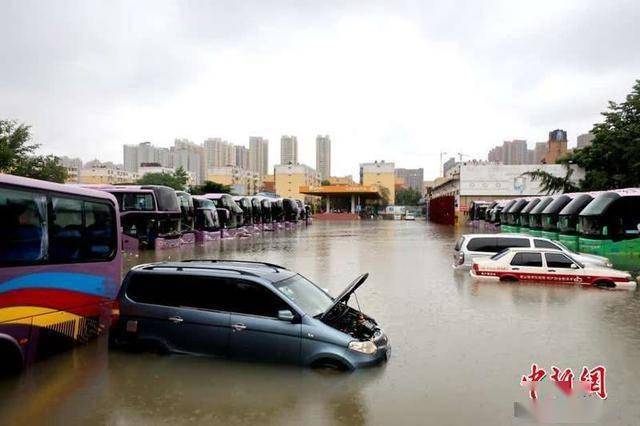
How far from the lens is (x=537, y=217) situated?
111ft

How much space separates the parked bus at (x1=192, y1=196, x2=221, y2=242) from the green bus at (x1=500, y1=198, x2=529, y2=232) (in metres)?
22.2

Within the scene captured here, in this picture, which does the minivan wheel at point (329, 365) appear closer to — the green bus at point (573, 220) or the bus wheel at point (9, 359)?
the bus wheel at point (9, 359)

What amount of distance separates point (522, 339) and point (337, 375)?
4.25 meters

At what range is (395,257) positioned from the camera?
25266 millimetres

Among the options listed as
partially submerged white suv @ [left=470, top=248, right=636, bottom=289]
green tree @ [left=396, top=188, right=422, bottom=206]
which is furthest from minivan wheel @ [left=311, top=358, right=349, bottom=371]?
green tree @ [left=396, top=188, right=422, bottom=206]

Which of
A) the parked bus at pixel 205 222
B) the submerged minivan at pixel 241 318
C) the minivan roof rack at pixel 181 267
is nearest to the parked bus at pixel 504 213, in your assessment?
the parked bus at pixel 205 222

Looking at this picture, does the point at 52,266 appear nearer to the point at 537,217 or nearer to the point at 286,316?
the point at 286,316

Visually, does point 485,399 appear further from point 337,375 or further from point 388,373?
point 337,375

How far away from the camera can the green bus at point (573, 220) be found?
82.3ft

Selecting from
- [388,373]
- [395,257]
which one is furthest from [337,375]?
[395,257]

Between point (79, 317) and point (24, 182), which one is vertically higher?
point (24, 182)

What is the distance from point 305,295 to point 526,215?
33.1 meters

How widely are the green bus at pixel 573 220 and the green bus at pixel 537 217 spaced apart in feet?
17.0

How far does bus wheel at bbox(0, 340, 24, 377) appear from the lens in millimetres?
6992
